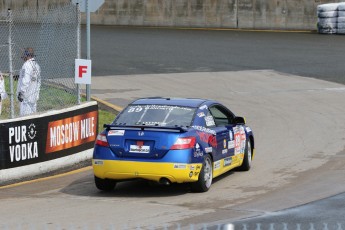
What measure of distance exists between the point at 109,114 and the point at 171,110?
25.6ft

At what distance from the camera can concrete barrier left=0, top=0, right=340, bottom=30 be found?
45.1m

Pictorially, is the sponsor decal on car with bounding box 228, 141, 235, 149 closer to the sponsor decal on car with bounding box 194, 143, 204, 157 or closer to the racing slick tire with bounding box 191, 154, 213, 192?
the racing slick tire with bounding box 191, 154, 213, 192

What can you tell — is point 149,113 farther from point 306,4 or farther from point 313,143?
point 306,4

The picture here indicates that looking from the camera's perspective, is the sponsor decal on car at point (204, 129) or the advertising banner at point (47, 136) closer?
the sponsor decal on car at point (204, 129)

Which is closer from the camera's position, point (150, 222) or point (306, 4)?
point (150, 222)

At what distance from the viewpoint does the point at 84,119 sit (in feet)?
56.4

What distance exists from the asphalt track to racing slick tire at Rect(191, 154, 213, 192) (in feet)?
0.42

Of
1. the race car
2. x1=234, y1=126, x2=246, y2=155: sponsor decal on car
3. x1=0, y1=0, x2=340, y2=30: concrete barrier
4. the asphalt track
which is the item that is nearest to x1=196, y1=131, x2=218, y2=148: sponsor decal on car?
the race car

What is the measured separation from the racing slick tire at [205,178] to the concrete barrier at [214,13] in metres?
31.9

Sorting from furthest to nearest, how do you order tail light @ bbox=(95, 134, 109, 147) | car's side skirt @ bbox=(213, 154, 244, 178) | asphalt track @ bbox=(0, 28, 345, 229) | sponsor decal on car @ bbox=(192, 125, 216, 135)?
1. car's side skirt @ bbox=(213, 154, 244, 178)
2. sponsor decal on car @ bbox=(192, 125, 216, 135)
3. tail light @ bbox=(95, 134, 109, 147)
4. asphalt track @ bbox=(0, 28, 345, 229)

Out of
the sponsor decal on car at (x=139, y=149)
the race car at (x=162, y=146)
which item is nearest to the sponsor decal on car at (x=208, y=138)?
the race car at (x=162, y=146)

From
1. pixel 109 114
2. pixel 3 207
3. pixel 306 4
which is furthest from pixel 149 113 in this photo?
pixel 306 4

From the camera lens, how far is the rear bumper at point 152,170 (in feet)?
43.0

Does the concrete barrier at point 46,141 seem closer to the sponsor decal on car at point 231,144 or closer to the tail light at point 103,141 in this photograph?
the tail light at point 103,141
